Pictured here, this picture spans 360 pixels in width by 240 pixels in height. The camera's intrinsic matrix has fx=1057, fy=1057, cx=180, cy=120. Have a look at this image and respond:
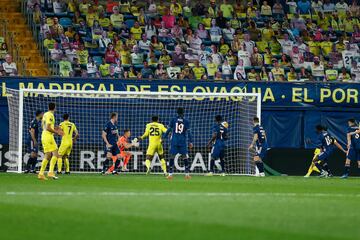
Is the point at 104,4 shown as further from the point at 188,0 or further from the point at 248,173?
the point at 248,173

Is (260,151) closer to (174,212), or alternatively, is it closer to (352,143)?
(352,143)

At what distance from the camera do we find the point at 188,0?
41281mm

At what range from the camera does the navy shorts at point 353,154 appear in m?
33.2

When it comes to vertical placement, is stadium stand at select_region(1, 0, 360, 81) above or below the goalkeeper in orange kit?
above

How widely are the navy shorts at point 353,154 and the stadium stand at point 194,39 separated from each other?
3964 millimetres

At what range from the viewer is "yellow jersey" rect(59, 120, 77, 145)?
31078 mm

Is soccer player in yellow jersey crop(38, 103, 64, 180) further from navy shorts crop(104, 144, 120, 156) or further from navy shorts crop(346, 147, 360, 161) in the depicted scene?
navy shorts crop(346, 147, 360, 161)

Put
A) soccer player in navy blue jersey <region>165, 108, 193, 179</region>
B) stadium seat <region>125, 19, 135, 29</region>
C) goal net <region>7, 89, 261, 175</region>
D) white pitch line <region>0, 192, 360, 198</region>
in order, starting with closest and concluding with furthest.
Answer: white pitch line <region>0, 192, 360, 198</region> < soccer player in navy blue jersey <region>165, 108, 193, 179</region> < goal net <region>7, 89, 261, 175</region> < stadium seat <region>125, 19, 135, 29</region>

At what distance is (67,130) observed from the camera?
31188 millimetres

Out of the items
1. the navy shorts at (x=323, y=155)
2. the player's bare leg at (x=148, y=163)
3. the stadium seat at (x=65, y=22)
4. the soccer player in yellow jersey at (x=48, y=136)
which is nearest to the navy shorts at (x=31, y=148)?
the player's bare leg at (x=148, y=163)

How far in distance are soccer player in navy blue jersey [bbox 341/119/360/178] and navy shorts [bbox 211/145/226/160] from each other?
395 centimetres

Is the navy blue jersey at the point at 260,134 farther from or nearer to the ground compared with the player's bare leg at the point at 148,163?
farther from the ground

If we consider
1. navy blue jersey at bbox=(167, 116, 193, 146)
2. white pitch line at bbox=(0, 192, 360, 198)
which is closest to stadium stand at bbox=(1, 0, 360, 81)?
navy blue jersey at bbox=(167, 116, 193, 146)

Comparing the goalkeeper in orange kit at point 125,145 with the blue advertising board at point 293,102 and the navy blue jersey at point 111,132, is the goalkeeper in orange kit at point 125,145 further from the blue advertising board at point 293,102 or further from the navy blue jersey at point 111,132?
the blue advertising board at point 293,102
